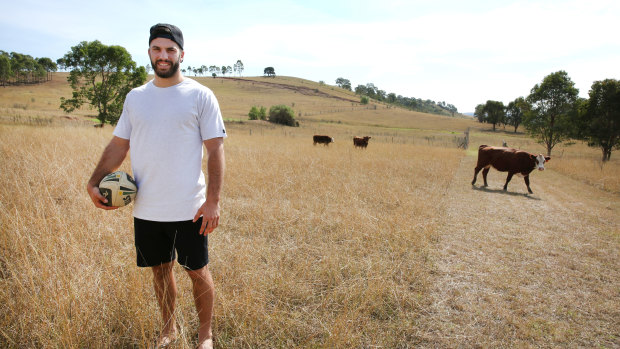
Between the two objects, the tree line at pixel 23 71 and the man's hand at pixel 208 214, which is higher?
the tree line at pixel 23 71

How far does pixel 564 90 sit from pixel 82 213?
30194 mm

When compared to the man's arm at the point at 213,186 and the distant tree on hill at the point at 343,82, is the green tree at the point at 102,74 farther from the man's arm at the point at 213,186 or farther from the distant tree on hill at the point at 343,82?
the distant tree on hill at the point at 343,82

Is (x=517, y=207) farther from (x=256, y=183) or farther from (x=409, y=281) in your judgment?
(x=256, y=183)

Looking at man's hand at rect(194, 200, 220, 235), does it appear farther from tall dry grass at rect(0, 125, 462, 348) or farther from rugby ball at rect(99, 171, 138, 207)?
tall dry grass at rect(0, 125, 462, 348)

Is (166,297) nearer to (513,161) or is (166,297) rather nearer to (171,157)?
(171,157)

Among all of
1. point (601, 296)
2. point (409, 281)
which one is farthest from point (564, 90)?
point (409, 281)

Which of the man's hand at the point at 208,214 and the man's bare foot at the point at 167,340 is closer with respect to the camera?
the man's hand at the point at 208,214

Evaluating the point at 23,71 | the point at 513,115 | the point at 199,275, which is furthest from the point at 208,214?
the point at 23,71

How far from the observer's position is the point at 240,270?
355 cm

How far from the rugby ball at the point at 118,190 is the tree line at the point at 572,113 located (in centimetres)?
2882

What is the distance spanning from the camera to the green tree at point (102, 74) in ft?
69.4

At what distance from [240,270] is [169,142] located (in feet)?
6.80

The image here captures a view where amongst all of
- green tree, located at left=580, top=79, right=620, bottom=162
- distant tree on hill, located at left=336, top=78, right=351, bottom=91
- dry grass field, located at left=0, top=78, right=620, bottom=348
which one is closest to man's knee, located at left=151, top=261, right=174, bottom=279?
dry grass field, located at left=0, top=78, right=620, bottom=348

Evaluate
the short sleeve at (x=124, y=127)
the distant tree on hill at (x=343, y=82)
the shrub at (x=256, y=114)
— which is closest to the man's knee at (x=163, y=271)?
the short sleeve at (x=124, y=127)
